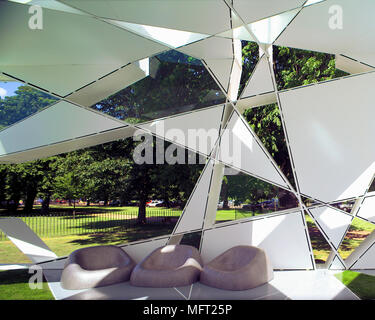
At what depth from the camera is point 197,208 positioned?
26.9 feet

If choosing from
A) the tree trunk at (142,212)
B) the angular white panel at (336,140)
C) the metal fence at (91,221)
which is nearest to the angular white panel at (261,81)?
the angular white panel at (336,140)

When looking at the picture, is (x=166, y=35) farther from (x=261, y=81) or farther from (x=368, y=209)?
(x=368, y=209)

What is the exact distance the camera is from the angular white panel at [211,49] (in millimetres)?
7191

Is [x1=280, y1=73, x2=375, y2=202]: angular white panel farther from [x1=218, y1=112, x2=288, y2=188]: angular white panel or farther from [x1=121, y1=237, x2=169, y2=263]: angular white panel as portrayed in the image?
[x1=121, y1=237, x2=169, y2=263]: angular white panel

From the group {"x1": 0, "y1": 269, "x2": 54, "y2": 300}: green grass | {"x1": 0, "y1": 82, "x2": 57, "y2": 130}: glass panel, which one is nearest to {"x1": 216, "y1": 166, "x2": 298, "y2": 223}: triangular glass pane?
{"x1": 0, "y1": 269, "x2": 54, "y2": 300}: green grass

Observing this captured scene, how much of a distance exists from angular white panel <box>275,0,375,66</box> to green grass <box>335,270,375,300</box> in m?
5.24

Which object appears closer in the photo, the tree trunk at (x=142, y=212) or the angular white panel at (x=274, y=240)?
the angular white panel at (x=274, y=240)

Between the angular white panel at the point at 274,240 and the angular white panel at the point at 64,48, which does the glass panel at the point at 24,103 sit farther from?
the angular white panel at the point at 274,240

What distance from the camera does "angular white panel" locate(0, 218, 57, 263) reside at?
25.5 feet

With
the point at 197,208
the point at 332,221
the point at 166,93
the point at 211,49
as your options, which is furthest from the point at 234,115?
the point at 332,221

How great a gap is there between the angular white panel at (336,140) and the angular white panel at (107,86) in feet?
14.9

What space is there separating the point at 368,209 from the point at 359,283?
205cm
